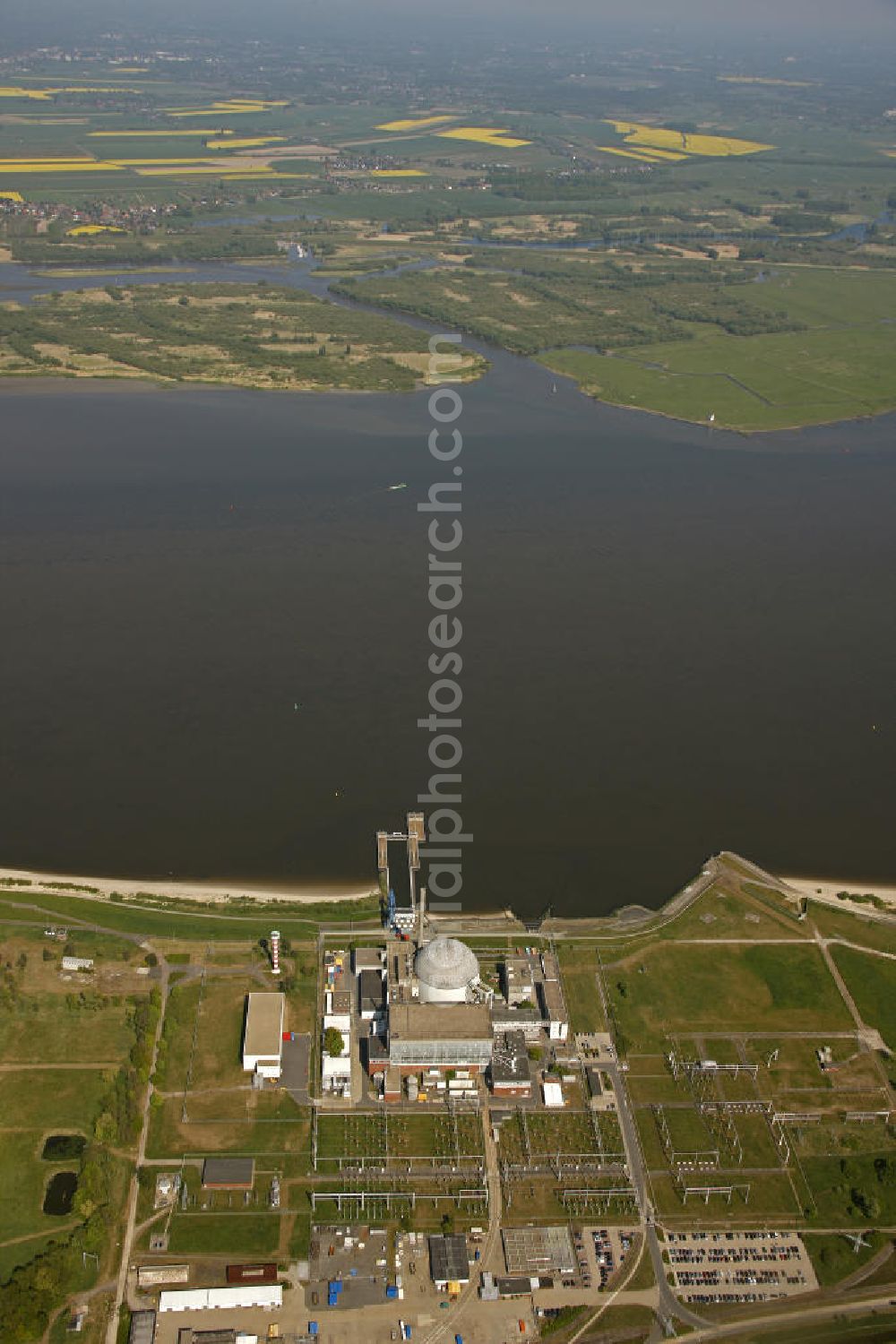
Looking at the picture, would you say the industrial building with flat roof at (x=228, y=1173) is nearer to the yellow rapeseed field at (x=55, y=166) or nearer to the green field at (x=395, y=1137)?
the green field at (x=395, y=1137)

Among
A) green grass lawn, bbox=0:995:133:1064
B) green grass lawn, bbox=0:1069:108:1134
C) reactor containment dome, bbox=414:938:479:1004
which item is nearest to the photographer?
green grass lawn, bbox=0:1069:108:1134

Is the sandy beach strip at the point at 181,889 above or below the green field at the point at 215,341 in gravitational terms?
below

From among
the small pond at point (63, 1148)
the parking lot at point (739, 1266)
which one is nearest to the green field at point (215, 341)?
the small pond at point (63, 1148)

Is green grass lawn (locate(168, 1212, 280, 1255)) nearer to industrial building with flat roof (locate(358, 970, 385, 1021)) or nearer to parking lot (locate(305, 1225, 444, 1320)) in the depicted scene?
parking lot (locate(305, 1225, 444, 1320))

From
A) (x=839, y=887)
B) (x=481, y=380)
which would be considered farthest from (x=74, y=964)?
(x=481, y=380)

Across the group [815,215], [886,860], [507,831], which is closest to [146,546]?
[507,831]

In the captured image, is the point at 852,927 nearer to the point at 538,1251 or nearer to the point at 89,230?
the point at 538,1251

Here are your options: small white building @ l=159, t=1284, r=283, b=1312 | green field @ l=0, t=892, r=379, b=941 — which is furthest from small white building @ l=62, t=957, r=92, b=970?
small white building @ l=159, t=1284, r=283, b=1312
